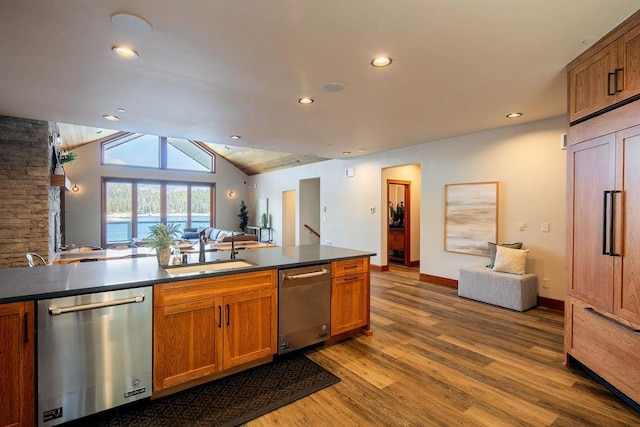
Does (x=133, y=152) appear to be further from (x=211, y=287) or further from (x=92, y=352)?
(x=92, y=352)

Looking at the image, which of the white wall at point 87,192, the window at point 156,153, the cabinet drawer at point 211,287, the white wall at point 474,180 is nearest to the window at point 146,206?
the white wall at point 87,192

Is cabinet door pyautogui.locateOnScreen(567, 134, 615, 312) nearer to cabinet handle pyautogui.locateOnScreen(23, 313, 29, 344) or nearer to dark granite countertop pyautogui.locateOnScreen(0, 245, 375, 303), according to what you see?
dark granite countertop pyautogui.locateOnScreen(0, 245, 375, 303)

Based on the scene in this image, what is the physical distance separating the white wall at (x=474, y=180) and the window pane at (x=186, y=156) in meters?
5.42

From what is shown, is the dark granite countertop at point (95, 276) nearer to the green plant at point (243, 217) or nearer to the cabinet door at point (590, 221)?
the cabinet door at point (590, 221)

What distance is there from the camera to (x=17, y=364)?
166cm

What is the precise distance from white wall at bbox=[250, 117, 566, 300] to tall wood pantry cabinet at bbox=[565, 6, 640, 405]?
186 centimetres

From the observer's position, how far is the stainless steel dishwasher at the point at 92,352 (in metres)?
1.74

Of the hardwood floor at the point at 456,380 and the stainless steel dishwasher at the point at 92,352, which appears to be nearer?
the stainless steel dishwasher at the point at 92,352

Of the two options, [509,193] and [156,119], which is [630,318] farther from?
[156,119]

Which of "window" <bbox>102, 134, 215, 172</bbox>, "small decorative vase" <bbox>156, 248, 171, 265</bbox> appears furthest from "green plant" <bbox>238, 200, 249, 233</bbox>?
"small decorative vase" <bbox>156, 248, 171, 265</bbox>

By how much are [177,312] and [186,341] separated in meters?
0.23

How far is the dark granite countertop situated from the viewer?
1.76m

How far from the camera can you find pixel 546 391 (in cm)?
228

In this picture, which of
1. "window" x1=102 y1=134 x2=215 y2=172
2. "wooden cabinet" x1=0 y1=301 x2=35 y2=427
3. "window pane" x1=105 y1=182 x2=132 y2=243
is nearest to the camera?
"wooden cabinet" x1=0 y1=301 x2=35 y2=427
